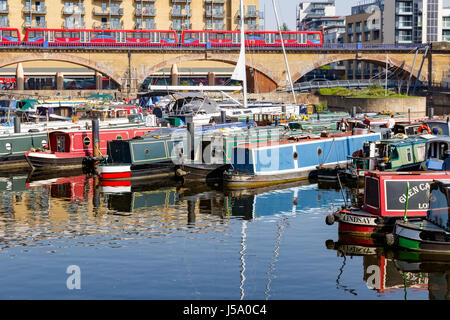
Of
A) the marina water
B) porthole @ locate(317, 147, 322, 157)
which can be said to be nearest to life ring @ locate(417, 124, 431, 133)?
porthole @ locate(317, 147, 322, 157)

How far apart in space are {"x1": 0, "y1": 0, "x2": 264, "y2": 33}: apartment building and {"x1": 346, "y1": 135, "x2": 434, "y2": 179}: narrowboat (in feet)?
297

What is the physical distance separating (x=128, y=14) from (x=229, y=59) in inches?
1186

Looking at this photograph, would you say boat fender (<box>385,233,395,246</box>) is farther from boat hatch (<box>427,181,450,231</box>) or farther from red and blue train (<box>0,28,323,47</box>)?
red and blue train (<box>0,28,323,47</box>)

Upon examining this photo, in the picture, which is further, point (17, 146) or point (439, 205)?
point (17, 146)

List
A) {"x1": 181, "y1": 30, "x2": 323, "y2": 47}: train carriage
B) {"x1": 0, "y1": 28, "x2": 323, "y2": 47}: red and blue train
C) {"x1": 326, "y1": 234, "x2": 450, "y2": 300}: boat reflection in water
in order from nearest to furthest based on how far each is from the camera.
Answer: {"x1": 326, "y1": 234, "x2": 450, "y2": 300}: boat reflection in water, {"x1": 0, "y1": 28, "x2": 323, "y2": 47}: red and blue train, {"x1": 181, "y1": 30, "x2": 323, "y2": 47}: train carriage

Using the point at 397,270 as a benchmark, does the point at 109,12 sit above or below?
above

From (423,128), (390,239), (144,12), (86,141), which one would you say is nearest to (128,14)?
(144,12)

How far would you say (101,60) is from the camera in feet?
323

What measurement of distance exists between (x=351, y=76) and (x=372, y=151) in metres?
106

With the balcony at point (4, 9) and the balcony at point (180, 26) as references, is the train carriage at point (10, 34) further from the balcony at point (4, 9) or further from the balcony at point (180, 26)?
the balcony at point (180, 26)

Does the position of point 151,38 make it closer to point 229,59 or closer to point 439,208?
point 229,59

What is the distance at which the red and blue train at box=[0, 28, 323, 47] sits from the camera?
325ft

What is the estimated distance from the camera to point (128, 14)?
124812 millimetres
